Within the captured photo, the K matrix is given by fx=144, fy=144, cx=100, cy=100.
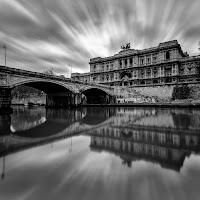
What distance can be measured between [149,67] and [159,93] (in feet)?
57.6

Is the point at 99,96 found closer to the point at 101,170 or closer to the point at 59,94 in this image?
the point at 59,94

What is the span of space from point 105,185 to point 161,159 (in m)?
2.28


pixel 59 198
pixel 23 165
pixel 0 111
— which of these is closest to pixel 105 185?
pixel 59 198

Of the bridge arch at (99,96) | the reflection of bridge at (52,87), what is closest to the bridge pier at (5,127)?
the reflection of bridge at (52,87)

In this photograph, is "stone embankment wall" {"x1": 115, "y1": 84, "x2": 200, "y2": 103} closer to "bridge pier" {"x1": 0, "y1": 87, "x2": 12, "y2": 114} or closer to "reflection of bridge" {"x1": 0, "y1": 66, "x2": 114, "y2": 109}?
"reflection of bridge" {"x1": 0, "y1": 66, "x2": 114, "y2": 109}

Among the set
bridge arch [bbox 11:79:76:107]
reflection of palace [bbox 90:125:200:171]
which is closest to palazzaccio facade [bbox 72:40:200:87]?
bridge arch [bbox 11:79:76:107]

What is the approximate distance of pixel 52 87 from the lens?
3284 cm

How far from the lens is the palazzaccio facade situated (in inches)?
2062

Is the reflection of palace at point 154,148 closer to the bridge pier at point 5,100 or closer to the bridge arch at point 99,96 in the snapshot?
the bridge pier at point 5,100

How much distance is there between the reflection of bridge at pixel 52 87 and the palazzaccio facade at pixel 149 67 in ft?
48.2

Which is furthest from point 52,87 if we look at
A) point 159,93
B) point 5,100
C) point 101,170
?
point 159,93

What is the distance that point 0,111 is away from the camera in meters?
19.8

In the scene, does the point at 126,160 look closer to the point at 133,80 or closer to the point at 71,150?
the point at 71,150

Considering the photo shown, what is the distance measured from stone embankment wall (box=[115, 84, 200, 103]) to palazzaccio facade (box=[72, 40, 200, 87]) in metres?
2.24
